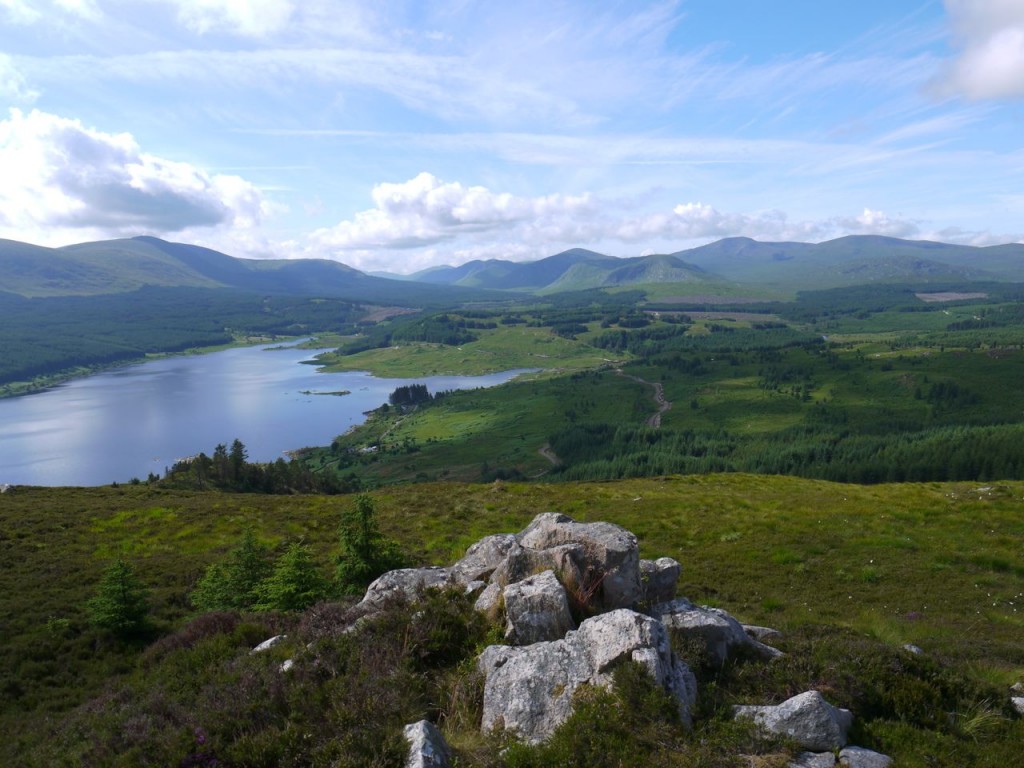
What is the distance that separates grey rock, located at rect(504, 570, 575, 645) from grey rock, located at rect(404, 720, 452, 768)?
2.78m

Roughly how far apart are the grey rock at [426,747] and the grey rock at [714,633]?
17.4ft

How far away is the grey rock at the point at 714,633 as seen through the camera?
11453mm

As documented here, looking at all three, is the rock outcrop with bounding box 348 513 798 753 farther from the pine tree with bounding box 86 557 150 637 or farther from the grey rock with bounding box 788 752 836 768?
the pine tree with bounding box 86 557 150 637

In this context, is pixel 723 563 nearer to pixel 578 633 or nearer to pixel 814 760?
pixel 578 633

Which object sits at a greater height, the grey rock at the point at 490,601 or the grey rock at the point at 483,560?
the grey rock at the point at 490,601

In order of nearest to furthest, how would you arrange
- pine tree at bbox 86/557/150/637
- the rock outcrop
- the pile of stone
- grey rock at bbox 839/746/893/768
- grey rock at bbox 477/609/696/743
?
grey rock at bbox 839/746/893/768 < the pile of stone < grey rock at bbox 477/609/696/743 < the rock outcrop < pine tree at bbox 86/557/150/637

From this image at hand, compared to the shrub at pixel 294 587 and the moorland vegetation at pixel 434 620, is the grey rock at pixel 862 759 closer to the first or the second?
the moorland vegetation at pixel 434 620

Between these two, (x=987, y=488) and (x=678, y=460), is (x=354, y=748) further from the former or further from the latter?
(x=678, y=460)

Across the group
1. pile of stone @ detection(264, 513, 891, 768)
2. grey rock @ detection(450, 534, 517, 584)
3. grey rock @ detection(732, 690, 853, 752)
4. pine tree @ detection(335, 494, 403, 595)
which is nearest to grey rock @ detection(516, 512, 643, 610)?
pile of stone @ detection(264, 513, 891, 768)

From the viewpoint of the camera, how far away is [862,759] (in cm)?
870

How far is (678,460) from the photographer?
468 ft

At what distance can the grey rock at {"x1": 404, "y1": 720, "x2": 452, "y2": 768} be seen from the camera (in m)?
8.47

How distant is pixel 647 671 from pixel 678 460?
140 m

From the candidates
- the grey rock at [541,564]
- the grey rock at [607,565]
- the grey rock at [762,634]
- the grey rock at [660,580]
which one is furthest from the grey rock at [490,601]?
the grey rock at [762,634]
